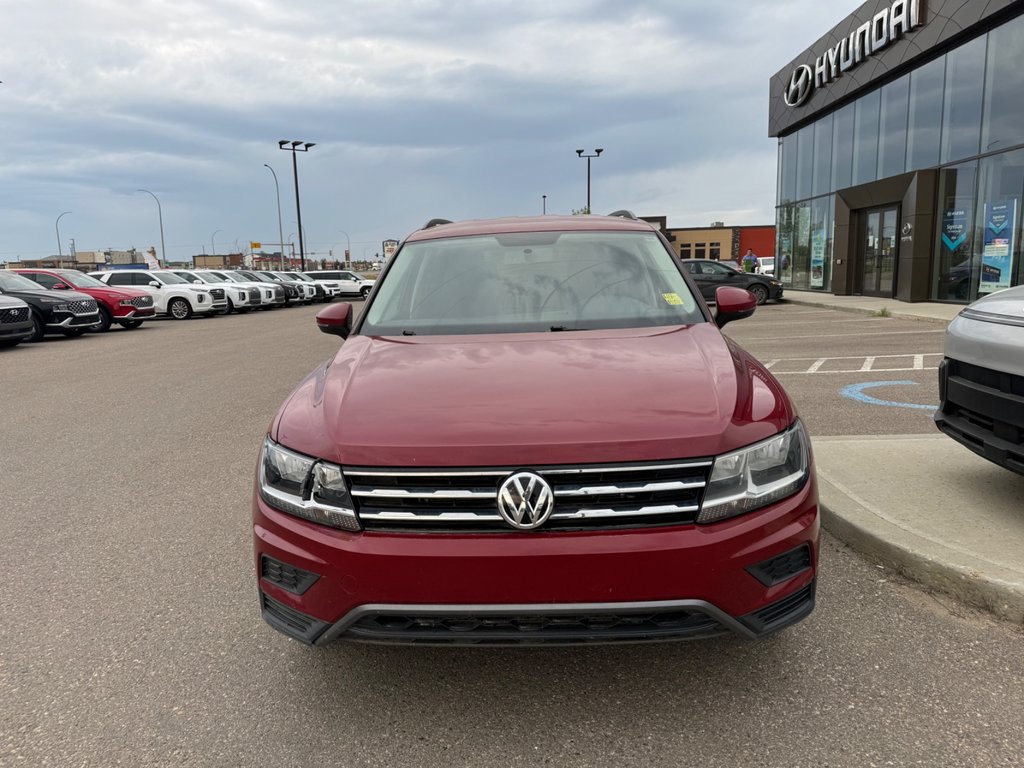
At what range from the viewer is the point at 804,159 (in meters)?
26.8

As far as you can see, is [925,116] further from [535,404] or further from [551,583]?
[551,583]

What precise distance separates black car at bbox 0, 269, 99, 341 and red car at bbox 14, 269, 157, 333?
1280 mm

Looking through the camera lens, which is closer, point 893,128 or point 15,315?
point 15,315

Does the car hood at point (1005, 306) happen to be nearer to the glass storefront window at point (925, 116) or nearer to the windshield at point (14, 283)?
the glass storefront window at point (925, 116)

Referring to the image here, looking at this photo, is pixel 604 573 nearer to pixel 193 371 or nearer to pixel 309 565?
pixel 309 565

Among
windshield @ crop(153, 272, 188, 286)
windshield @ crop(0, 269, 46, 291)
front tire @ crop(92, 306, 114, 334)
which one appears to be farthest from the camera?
windshield @ crop(153, 272, 188, 286)

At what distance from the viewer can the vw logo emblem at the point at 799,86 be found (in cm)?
2481

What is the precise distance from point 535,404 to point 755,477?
0.72m

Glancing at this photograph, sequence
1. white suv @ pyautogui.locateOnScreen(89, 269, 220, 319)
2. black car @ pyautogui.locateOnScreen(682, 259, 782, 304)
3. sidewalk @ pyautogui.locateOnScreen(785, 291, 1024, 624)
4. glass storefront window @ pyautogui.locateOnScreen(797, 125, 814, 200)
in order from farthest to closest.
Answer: glass storefront window @ pyautogui.locateOnScreen(797, 125, 814, 200) → white suv @ pyautogui.locateOnScreen(89, 269, 220, 319) → black car @ pyautogui.locateOnScreen(682, 259, 782, 304) → sidewalk @ pyautogui.locateOnScreen(785, 291, 1024, 624)

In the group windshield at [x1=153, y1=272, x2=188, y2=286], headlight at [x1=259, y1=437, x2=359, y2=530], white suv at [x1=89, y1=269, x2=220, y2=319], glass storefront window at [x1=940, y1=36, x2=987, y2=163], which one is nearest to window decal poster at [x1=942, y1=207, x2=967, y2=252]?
glass storefront window at [x1=940, y1=36, x2=987, y2=163]

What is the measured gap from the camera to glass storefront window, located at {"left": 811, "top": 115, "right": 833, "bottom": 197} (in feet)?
80.8

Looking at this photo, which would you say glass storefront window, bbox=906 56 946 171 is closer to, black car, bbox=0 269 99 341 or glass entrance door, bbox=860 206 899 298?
glass entrance door, bbox=860 206 899 298

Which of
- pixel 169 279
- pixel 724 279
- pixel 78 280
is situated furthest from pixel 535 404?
pixel 169 279

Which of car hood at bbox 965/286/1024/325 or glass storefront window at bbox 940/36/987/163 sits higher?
glass storefront window at bbox 940/36/987/163
